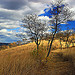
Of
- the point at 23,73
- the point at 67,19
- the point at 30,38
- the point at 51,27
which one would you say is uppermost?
the point at 67,19

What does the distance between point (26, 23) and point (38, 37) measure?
332 cm

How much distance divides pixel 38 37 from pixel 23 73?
12.3m

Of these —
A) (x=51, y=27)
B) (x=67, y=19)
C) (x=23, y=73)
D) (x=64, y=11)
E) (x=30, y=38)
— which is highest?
(x=64, y=11)

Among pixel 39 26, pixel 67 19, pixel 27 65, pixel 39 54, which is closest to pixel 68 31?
pixel 39 26

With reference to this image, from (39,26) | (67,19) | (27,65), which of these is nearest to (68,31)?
(39,26)

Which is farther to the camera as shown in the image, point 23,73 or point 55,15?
point 55,15

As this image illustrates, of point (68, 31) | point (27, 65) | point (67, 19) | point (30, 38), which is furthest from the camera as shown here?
point (68, 31)

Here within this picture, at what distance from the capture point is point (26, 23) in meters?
17.4

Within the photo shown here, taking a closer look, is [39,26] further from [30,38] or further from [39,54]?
[39,54]

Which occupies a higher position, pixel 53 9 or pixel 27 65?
pixel 53 9

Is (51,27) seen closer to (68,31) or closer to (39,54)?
(39,54)

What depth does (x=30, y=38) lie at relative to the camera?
17359mm

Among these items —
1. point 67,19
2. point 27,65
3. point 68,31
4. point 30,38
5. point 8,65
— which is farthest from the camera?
point 68,31

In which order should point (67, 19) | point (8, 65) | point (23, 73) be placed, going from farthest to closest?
1. point (67, 19)
2. point (8, 65)
3. point (23, 73)
